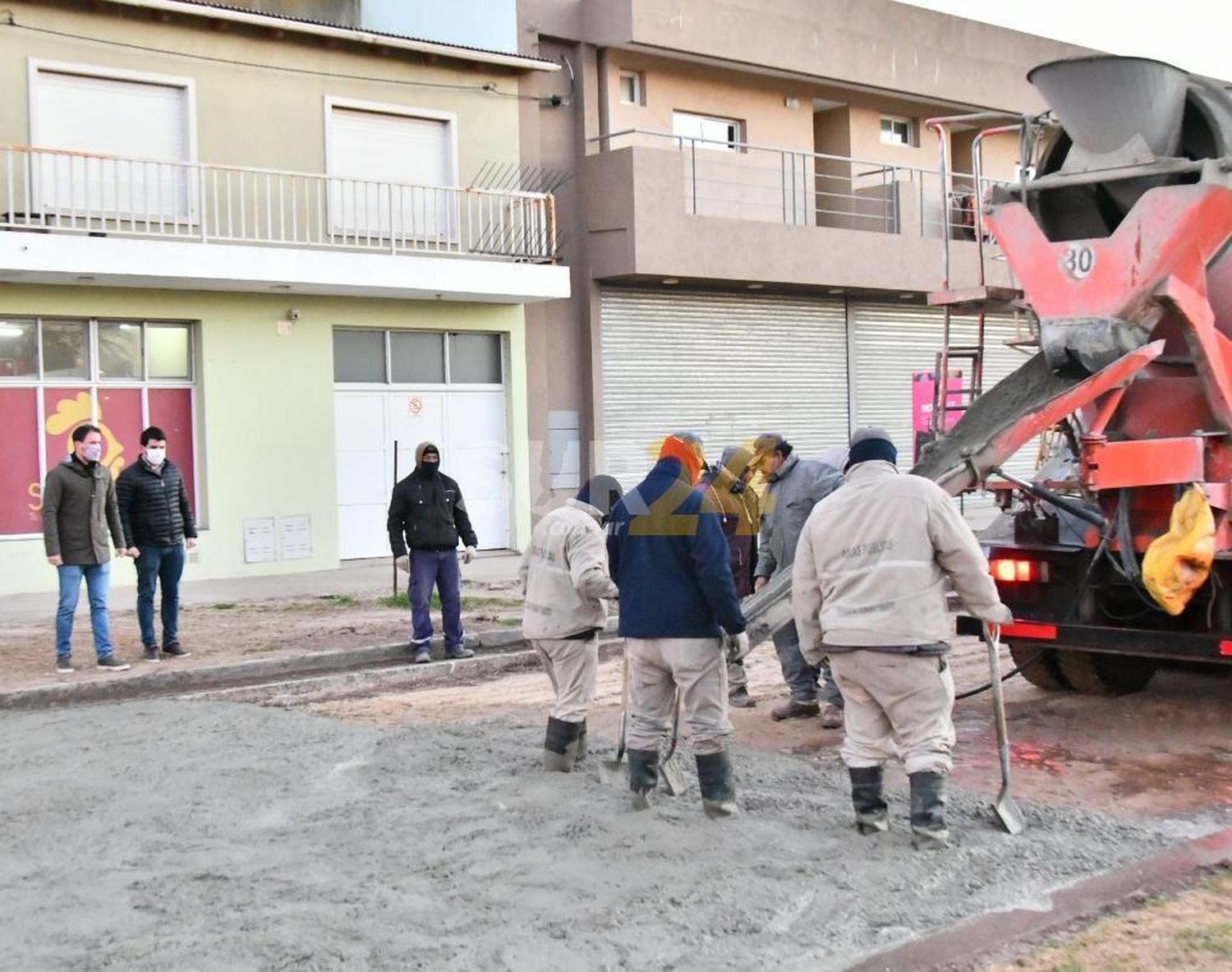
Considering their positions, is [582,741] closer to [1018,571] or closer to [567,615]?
[567,615]

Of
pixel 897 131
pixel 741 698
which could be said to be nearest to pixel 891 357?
pixel 897 131

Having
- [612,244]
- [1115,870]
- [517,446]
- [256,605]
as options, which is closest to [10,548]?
[256,605]

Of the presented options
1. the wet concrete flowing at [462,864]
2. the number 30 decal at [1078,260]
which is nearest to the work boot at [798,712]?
the wet concrete flowing at [462,864]

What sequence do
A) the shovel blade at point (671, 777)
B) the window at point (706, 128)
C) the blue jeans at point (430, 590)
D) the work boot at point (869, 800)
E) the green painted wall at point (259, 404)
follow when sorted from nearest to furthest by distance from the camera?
the work boot at point (869, 800) < the shovel blade at point (671, 777) < the blue jeans at point (430, 590) < the green painted wall at point (259, 404) < the window at point (706, 128)

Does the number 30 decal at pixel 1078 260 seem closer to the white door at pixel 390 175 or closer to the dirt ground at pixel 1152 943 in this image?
the dirt ground at pixel 1152 943

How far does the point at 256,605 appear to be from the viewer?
14.9 meters

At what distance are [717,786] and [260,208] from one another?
13.3 metres

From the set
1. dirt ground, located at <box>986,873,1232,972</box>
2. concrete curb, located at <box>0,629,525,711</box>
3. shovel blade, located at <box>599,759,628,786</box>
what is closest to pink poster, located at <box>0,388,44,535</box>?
concrete curb, located at <box>0,629,525,711</box>

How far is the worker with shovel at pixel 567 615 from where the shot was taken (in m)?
7.15

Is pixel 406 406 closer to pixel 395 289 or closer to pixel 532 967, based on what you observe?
pixel 395 289

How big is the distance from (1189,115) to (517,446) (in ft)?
42.9

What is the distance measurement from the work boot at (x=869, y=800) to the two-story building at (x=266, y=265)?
485 inches

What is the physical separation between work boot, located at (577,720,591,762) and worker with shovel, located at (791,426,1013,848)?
5.61 feet

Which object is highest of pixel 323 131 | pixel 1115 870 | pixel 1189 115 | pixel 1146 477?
pixel 323 131
